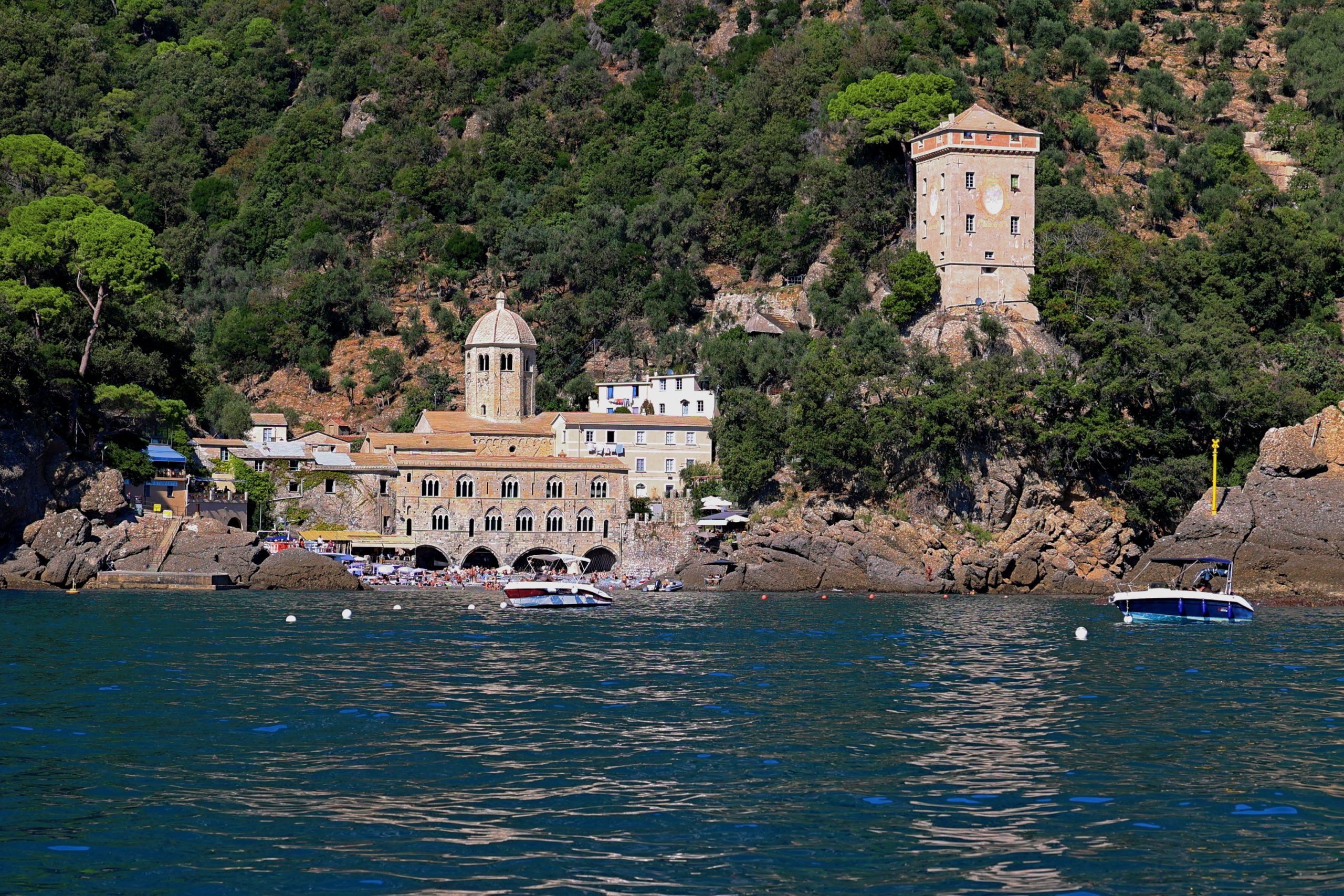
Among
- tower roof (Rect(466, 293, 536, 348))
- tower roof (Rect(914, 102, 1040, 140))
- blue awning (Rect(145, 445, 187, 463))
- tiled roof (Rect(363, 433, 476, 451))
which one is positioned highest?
tower roof (Rect(914, 102, 1040, 140))

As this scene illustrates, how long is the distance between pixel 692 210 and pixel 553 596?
47016 millimetres

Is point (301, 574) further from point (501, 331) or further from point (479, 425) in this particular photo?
point (501, 331)

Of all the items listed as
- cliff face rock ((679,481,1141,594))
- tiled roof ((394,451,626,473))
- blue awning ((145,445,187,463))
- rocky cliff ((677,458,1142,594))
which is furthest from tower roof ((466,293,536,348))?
cliff face rock ((679,481,1141,594))

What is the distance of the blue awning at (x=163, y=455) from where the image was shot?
8162cm

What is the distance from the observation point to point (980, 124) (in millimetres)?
85500

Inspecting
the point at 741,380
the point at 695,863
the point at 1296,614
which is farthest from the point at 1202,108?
the point at 695,863

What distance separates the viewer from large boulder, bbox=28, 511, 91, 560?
229ft

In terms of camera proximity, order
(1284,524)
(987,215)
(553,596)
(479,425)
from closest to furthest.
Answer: (1284,524), (553,596), (987,215), (479,425)

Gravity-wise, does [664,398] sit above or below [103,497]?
above

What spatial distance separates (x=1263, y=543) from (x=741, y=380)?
36.0 meters

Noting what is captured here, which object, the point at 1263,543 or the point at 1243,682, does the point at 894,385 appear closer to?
the point at 1263,543

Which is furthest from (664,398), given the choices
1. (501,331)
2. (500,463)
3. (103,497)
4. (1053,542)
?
(103,497)

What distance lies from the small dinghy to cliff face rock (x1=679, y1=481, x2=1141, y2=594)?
10.6 m

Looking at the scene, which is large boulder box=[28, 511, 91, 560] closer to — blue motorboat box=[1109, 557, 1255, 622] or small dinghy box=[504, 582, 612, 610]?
small dinghy box=[504, 582, 612, 610]
